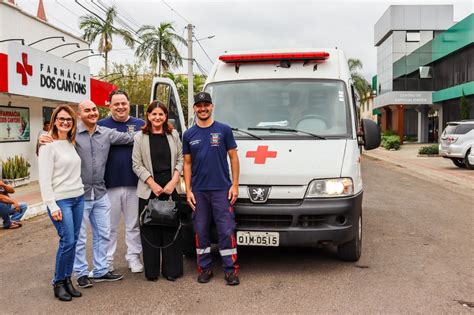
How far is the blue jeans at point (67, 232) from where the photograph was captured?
4367 mm

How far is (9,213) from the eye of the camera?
7797 millimetres

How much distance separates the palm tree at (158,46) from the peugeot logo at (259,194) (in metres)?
29.9

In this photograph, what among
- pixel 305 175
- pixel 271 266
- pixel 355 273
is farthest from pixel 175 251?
pixel 355 273

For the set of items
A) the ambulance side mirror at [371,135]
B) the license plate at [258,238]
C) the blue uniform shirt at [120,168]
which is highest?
the ambulance side mirror at [371,135]

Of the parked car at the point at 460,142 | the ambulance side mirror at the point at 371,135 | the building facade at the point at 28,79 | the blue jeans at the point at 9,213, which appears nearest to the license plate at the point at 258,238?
the ambulance side mirror at the point at 371,135

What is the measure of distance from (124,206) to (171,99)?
4.74 feet

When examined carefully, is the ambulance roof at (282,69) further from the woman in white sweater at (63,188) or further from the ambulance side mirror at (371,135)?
the woman in white sweater at (63,188)

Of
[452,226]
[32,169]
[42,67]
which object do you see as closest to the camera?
[452,226]

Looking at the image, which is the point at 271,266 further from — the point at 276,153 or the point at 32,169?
the point at 32,169

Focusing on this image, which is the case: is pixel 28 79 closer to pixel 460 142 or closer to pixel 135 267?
pixel 135 267

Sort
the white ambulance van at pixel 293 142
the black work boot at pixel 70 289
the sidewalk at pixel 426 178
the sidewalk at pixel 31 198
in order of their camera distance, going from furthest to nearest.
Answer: the sidewalk at pixel 426 178, the sidewalk at pixel 31 198, the white ambulance van at pixel 293 142, the black work boot at pixel 70 289

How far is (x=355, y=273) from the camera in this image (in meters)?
5.14

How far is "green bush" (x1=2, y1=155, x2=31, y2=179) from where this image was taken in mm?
12961

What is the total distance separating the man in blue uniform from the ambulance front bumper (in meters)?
0.21
